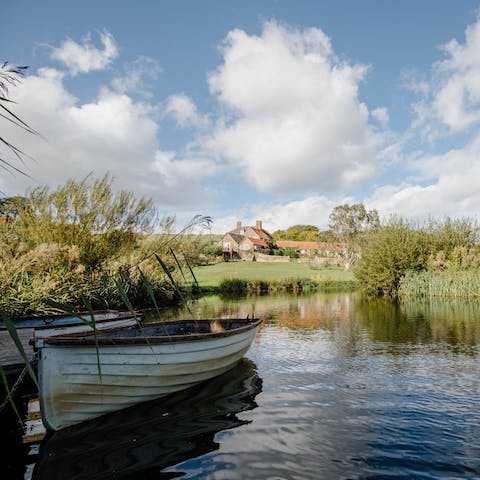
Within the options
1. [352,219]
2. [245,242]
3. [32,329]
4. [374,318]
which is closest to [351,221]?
[352,219]

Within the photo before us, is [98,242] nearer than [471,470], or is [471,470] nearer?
[471,470]

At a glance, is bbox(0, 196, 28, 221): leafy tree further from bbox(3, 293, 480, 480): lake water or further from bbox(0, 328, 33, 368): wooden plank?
bbox(3, 293, 480, 480): lake water

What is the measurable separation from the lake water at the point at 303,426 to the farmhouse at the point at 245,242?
2173 inches

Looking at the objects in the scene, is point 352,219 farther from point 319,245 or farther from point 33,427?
point 33,427

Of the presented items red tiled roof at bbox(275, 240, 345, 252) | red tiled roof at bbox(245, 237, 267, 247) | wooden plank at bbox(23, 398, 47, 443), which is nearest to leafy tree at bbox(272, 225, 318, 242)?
red tiled roof at bbox(275, 240, 345, 252)

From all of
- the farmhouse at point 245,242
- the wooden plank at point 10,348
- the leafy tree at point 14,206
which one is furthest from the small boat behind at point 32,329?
the farmhouse at point 245,242

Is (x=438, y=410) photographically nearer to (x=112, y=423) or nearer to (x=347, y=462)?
(x=347, y=462)

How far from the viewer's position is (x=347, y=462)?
16.4ft

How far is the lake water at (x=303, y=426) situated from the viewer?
16.1 ft

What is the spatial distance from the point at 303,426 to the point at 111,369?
121 inches

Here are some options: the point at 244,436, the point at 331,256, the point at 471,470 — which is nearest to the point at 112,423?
the point at 244,436

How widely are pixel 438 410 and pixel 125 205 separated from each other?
16054 mm

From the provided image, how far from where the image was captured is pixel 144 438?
5719 millimetres

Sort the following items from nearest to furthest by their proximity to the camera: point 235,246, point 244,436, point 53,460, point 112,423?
point 53,460
point 244,436
point 112,423
point 235,246
